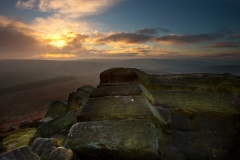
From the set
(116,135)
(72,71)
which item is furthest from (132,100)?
(72,71)

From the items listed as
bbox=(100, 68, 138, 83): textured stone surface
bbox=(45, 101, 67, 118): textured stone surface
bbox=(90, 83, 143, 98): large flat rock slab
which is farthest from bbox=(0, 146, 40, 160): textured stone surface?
→ bbox=(45, 101, 67, 118): textured stone surface

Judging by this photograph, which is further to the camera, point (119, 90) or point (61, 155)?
point (119, 90)

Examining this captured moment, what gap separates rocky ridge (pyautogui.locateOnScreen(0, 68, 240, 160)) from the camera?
154 inches

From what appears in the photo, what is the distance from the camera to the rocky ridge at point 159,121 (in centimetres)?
391

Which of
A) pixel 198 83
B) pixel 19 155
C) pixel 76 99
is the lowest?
pixel 76 99

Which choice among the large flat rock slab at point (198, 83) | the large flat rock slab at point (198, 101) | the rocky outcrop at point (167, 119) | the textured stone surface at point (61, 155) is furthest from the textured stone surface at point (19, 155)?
the large flat rock slab at point (198, 83)

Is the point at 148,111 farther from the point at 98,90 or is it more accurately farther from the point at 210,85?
the point at 210,85

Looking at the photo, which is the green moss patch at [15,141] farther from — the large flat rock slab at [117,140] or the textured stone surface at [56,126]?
the large flat rock slab at [117,140]

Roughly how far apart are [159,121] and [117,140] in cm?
166

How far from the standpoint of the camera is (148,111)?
179 inches

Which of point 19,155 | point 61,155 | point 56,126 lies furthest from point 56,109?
point 19,155

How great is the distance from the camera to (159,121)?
4.61 meters

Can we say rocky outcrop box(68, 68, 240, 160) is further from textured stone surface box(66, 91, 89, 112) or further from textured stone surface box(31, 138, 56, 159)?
textured stone surface box(66, 91, 89, 112)

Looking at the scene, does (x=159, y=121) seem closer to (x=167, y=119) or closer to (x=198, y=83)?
(x=167, y=119)
